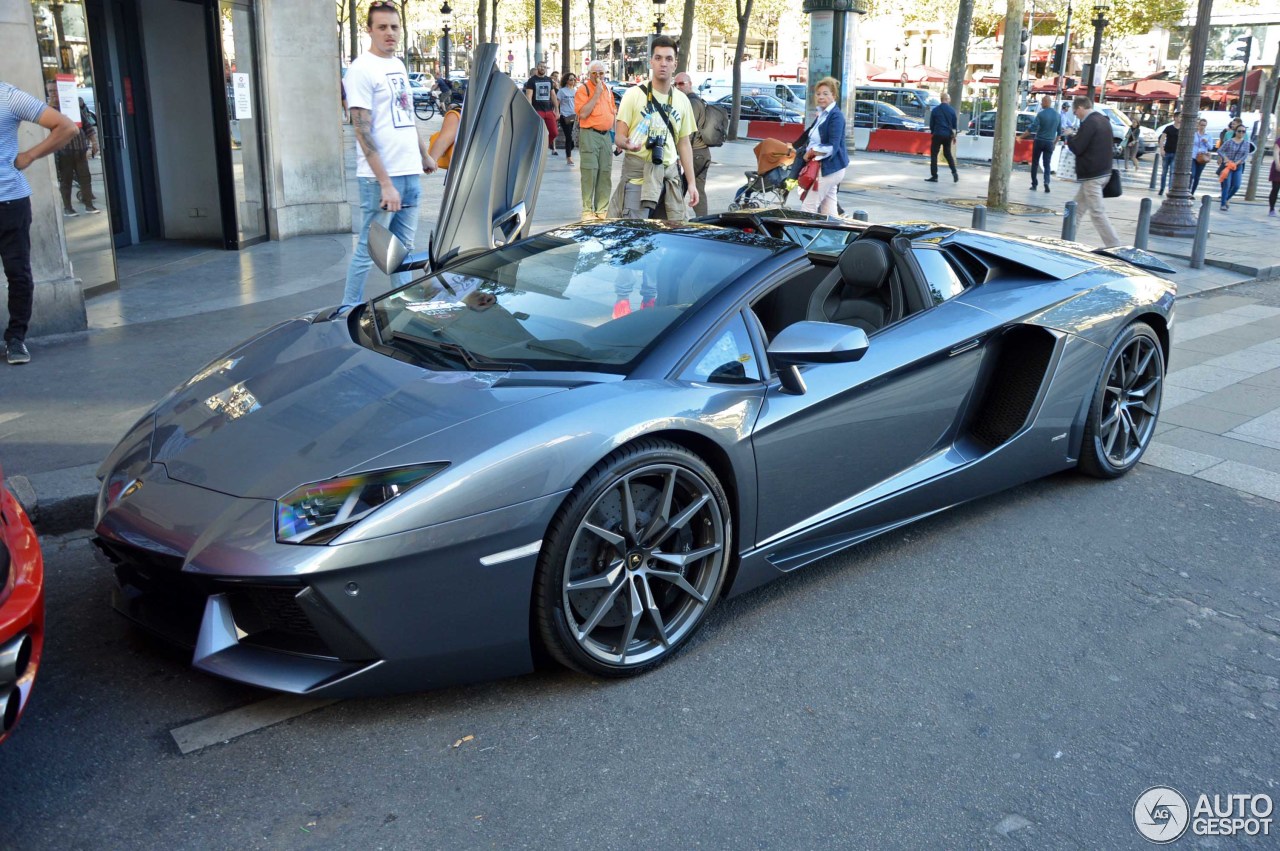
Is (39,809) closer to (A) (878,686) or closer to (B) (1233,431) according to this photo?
(A) (878,686)

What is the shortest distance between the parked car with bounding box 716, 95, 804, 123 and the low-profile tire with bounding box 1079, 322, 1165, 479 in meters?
30.7

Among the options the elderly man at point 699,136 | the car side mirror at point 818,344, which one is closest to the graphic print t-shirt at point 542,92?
the elderly man at point 699,136

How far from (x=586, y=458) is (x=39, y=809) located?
1549 millimetres

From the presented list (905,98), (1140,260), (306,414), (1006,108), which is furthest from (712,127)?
(905,98)

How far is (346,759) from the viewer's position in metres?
2.83

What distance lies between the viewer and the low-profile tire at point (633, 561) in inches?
119

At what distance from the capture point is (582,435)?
3.03 meters

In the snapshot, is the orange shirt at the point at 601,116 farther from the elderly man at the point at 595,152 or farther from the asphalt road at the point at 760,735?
the asphalt road at the point at 760,735

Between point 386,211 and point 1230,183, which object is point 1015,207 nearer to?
point 1230,183

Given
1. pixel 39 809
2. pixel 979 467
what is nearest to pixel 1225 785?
pixel 979 467

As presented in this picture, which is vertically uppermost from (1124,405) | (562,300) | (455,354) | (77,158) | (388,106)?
(388,106)

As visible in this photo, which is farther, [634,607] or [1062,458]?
[1062,458]

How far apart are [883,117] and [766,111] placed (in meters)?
4.88

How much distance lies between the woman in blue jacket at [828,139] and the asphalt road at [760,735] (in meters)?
8.26
